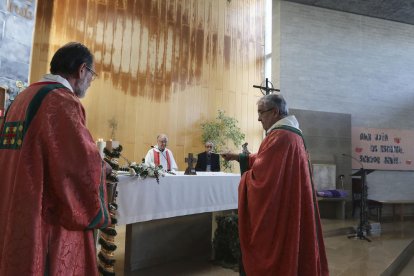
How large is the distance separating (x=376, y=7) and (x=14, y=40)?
933cm

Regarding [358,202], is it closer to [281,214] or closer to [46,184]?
[281,214]

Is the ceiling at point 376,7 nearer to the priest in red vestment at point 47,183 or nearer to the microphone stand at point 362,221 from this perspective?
the microphone stand at point 362,221

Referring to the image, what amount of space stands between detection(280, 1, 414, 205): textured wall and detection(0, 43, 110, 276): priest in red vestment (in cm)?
803

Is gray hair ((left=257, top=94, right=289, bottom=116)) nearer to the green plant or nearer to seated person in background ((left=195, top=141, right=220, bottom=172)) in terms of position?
seated person in background ((left=195, top=141, right=220, bottom=172))

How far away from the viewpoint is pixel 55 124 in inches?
55.5

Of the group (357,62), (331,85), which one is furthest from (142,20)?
(357,62)

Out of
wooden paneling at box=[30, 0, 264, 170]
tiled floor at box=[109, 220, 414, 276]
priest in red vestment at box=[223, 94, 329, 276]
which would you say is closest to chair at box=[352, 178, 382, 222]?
tiled floor at box=[109, 220, 414, 276]

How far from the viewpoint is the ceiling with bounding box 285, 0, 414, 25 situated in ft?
29.0

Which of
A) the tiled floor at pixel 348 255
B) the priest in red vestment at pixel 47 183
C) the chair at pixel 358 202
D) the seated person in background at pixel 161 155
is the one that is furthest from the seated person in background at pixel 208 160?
the priest in red vestment at pixel 47 183

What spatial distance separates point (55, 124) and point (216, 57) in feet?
27.5

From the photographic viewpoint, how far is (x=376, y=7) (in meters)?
Answer: 9.09

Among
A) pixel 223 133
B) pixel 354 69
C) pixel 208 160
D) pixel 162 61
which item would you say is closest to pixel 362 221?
pixel 208 160

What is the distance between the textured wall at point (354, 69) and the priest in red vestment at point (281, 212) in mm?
6584

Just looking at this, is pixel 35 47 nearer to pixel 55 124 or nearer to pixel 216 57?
pixel 216 57
